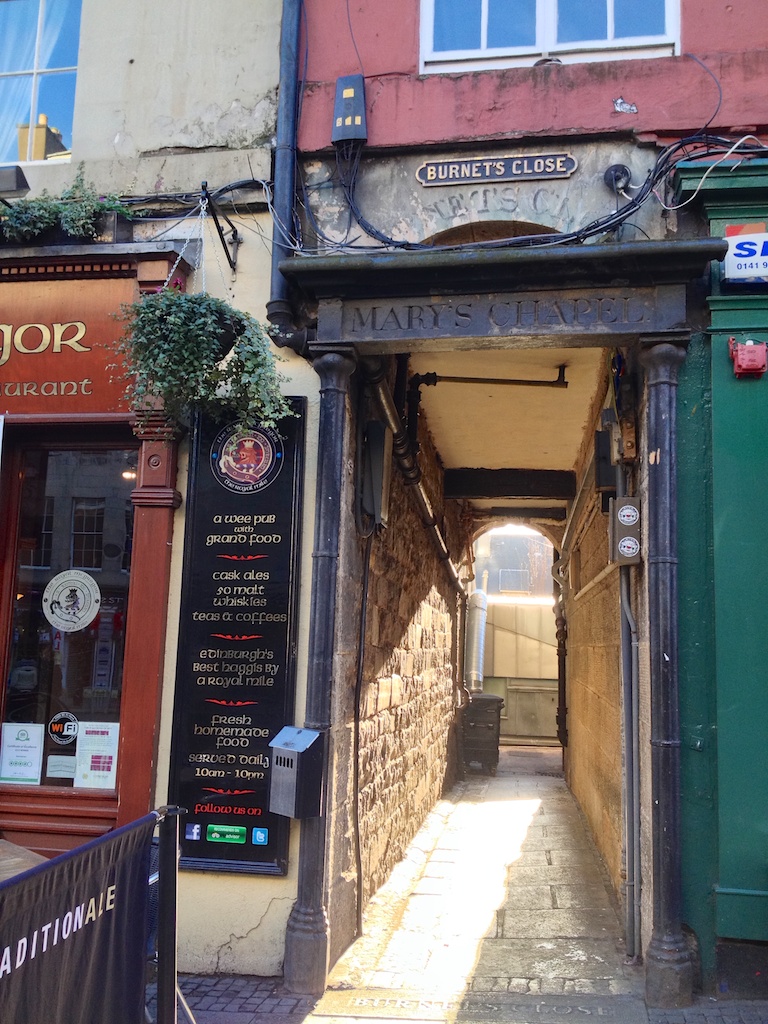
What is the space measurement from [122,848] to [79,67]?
522 centimetres

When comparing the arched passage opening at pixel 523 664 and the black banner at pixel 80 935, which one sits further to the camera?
the arched passage opening at pixel 523 664

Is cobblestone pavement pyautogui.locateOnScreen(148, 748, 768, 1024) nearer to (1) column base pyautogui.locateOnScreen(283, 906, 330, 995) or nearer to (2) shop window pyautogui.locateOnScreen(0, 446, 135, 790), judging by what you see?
(1) column base pyautogui.locateOnScreen(283, 906, 330, 995)

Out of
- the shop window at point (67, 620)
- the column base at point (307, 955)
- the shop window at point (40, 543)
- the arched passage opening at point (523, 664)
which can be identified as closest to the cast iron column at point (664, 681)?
the column base at point (307, 955)

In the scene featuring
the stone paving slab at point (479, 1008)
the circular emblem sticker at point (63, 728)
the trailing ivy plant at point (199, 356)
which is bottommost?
the stone paving slab at point (479, 1008)

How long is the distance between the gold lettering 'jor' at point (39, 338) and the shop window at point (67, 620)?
2.14ft

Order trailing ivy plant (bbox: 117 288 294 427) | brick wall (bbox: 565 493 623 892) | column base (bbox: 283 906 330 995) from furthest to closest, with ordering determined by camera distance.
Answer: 1. brick wall (bbox: 565 493 623 892)
2. trailing ivy plant (bbox: 117 288 294 427)
3. column base (bbox: 283 906 330 995)

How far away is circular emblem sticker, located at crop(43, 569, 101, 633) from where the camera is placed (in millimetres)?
5574

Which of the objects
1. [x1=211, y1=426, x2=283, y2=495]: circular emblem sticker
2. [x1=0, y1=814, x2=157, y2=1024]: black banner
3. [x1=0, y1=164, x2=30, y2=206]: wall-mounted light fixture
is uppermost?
[x1=0, y1=164, x2=30, y2=206]: wall-mounted light fixture

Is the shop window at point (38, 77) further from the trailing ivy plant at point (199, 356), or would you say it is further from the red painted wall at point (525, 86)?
the trailing ivy plant at point (199, 356)

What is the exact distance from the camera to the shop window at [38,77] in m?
6.13

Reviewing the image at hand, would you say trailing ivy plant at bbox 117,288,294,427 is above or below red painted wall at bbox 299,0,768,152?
below

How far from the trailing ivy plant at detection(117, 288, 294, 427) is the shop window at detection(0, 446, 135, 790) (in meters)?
0.93

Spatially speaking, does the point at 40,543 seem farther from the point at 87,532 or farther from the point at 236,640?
the point at 236,640

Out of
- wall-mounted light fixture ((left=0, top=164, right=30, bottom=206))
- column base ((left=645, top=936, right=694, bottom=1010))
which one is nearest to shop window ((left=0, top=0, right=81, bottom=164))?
Answer: wall-mounted light fixture ((left=0, top=164, right=30, bottom=206))
